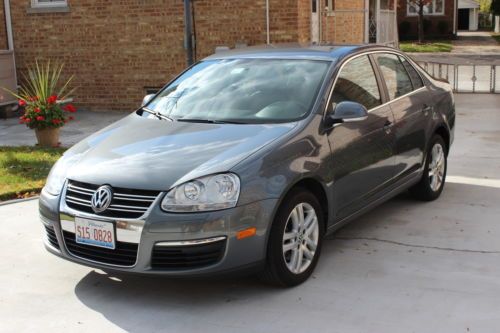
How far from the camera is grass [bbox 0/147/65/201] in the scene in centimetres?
738

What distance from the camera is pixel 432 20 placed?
45750 mm

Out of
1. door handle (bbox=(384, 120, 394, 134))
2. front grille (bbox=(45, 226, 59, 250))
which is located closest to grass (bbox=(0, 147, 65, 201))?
front grille (bbox=(45, 226, 59, 250))

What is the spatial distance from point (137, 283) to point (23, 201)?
286 centimetres

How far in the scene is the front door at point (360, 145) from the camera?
197 inches

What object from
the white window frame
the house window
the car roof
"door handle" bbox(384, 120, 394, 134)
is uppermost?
the white window frame

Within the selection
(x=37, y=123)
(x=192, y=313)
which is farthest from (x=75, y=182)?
(x=37, y=123)

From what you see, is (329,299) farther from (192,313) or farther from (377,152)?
(377,152)

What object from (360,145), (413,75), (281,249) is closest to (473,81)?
(413,75)

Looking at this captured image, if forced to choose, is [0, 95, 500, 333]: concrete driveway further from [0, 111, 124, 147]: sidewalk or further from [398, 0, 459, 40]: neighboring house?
[398, 0, 459, 40]: neighboring house

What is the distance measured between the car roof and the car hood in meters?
1.01

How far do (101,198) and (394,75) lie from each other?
3.18 meters

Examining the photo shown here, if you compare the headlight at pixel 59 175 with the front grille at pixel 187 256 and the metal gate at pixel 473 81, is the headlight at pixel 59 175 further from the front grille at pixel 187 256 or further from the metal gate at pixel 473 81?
the metal gate at pixel 473 81

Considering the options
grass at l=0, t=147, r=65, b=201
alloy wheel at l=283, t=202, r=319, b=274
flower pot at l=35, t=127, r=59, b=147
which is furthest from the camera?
flower pot at l=35, t=127, r=59, b=147

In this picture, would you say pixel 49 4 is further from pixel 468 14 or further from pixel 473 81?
pixel 468 14
